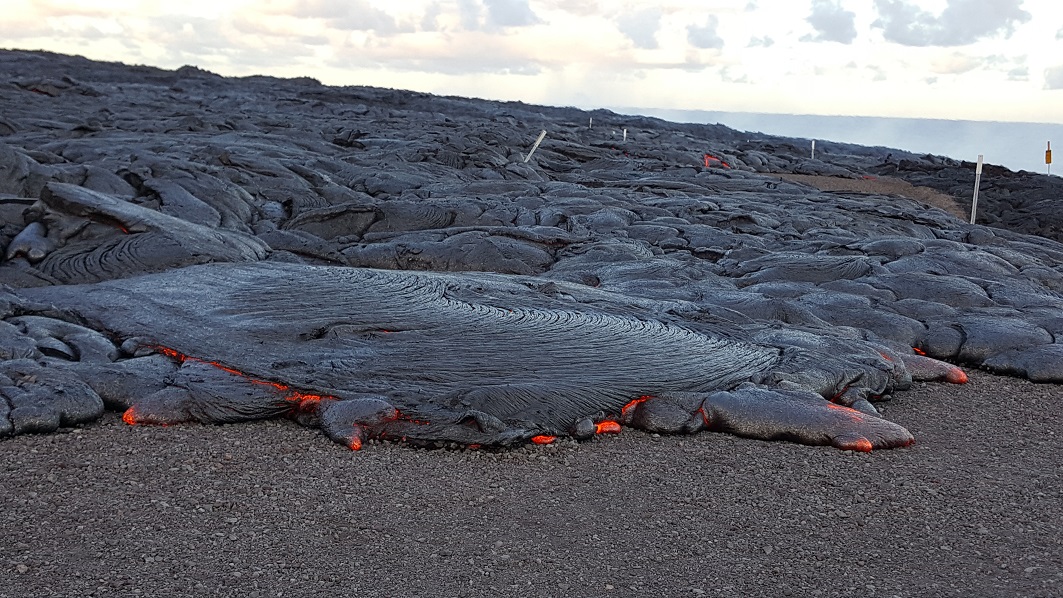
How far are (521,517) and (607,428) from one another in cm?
166

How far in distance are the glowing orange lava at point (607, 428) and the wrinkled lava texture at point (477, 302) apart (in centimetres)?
2

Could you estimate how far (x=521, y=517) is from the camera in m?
5.82

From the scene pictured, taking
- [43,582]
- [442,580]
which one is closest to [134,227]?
[43,582]

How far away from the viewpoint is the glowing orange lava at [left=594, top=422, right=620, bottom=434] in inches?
286

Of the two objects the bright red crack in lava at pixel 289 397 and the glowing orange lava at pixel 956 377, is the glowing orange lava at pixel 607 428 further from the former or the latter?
the glowing orange lava at pixel 956 377

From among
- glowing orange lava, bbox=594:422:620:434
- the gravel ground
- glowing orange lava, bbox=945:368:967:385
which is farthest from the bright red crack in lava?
glowing orange lava, bbox=945:368:967:385

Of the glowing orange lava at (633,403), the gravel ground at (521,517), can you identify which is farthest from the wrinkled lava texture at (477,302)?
the gravel ground at (521,517)

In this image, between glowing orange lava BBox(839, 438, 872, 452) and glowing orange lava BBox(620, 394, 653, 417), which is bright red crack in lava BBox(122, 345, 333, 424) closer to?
glowing orange lava BBox(620, 394, 653, 417)

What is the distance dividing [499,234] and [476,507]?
9137 mm

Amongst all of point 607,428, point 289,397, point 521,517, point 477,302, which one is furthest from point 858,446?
point 289,397

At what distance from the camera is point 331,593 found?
4.81m

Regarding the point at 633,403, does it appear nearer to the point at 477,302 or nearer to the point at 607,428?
the point at 607,428

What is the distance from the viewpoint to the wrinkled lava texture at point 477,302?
7340mm

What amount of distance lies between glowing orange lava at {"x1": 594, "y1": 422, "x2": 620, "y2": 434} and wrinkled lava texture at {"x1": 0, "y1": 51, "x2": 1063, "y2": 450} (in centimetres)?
2
